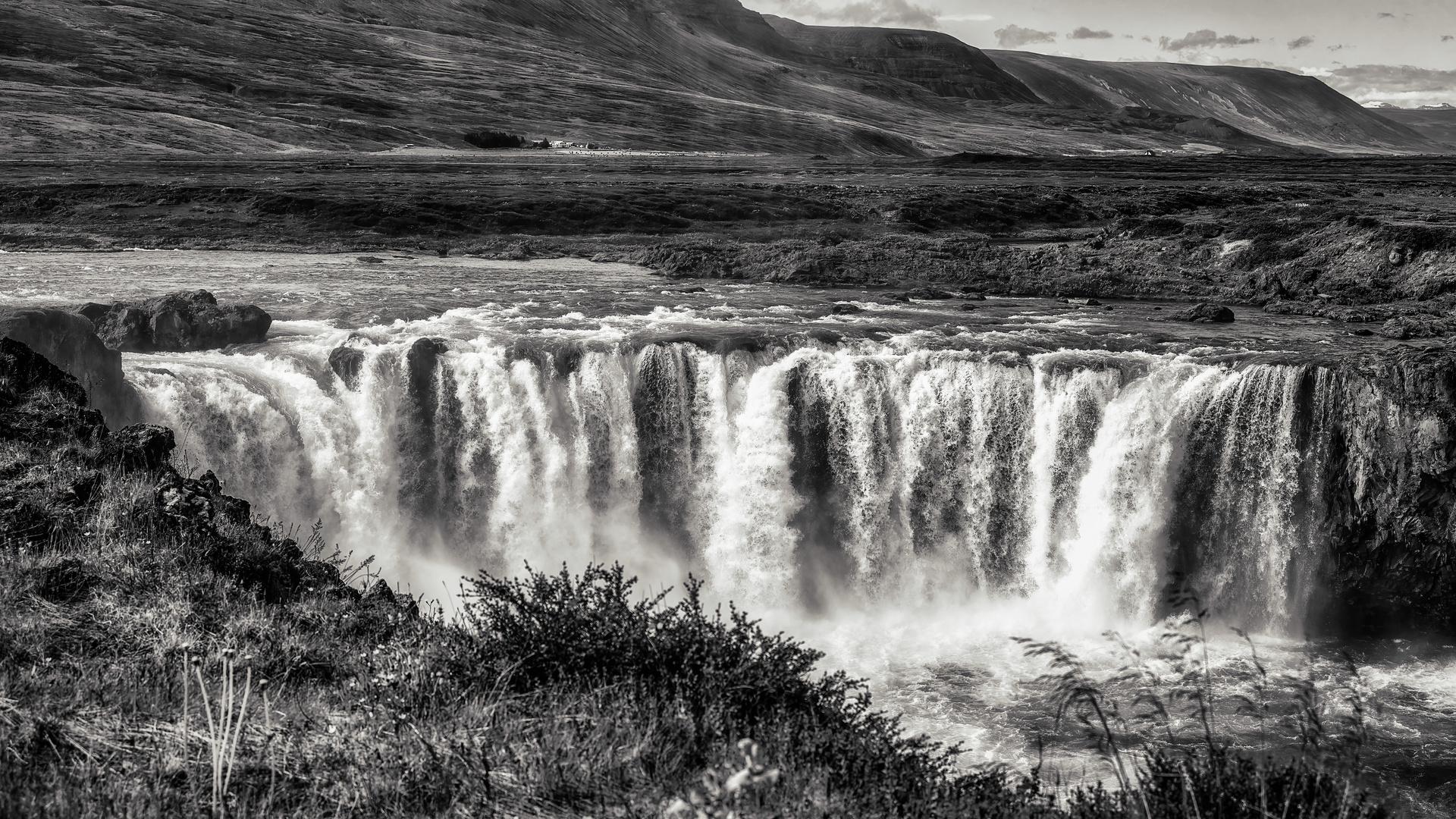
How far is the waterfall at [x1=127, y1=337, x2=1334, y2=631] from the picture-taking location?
715 inches

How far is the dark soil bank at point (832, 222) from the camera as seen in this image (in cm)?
2877

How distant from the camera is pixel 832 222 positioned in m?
44.4

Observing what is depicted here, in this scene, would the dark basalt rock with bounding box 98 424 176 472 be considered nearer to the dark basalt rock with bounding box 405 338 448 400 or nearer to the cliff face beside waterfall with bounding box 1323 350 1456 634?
the dark basalt rock with bounding box 405 338 448 400

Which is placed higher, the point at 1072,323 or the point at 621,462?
the point at 1072,323

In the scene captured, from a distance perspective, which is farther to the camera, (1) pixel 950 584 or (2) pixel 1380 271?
(2) pixel 1380 271

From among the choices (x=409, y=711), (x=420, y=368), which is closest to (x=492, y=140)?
(x=420, y=368)

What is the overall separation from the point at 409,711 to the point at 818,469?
43.8 ft

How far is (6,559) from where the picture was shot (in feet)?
25.6

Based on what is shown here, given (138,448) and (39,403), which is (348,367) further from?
(138,448)

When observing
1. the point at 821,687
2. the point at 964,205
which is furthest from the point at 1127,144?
the point at 821,687

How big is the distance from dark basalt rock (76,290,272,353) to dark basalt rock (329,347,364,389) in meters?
2.68

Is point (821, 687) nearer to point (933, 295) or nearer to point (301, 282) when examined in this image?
point (933, 295)

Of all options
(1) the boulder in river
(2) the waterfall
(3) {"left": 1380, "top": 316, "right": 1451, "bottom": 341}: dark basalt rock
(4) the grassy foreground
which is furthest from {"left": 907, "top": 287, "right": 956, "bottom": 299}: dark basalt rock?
(4) the grassy foreground

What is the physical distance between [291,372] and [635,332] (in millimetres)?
6125
